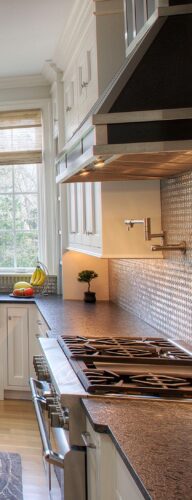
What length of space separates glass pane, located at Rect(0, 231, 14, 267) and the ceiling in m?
1.46

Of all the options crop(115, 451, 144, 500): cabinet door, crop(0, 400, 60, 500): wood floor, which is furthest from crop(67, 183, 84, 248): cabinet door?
crop(115, 451, 144, 500): cabinet door

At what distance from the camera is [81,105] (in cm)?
308

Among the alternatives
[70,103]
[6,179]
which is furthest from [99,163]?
[6,179]

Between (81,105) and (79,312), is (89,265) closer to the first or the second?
(79,312)

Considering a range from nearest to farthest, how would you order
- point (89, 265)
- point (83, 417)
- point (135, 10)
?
point (83, 417) → point (135, 10) → point (89, 265)

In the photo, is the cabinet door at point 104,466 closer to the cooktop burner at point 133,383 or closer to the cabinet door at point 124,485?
the cabinet door at point 124,485

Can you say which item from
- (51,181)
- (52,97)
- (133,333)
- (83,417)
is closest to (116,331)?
(133,333)

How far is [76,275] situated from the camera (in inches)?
154

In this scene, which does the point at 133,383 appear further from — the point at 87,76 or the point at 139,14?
the point at 87,76

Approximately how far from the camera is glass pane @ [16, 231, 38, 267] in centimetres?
462

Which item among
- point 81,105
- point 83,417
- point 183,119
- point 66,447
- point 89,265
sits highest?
point 81,105

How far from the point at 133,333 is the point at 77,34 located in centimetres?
192

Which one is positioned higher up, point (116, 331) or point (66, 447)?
point (116, 331)

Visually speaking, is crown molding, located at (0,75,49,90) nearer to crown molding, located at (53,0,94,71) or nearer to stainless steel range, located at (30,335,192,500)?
crown molding, located at (53,0,94,71)
